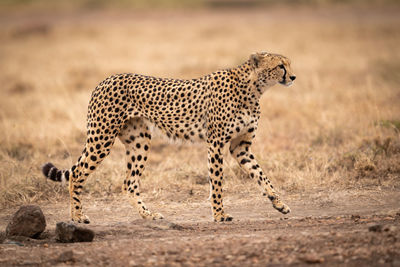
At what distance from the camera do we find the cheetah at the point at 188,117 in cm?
551

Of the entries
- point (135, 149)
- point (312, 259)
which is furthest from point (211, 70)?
Answer: point (312, 259)

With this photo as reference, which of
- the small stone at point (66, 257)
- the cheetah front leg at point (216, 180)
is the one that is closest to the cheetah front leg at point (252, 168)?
the cheetah front leg at point (216, 180)

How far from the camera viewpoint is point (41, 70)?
15078mm

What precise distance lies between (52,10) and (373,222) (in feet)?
102

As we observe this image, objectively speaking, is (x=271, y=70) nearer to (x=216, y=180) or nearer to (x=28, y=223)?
(x=216, y=180)

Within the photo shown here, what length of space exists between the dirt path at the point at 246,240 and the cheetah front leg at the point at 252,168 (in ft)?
0.48

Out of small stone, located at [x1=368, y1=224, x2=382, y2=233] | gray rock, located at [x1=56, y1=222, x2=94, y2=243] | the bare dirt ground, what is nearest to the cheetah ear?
the bare dirt ground

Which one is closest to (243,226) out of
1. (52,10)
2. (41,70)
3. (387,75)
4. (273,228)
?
(273,228)

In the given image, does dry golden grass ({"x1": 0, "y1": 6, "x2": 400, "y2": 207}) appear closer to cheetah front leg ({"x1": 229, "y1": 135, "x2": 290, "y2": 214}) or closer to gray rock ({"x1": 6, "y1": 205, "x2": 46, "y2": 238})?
cheetah front leg ({"x1": 229, "y1": 135, "x2": 290, "y2": 214})

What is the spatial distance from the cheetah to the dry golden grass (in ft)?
2.57

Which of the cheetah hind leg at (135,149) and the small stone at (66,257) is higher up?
the cheetah hind leg at (135,149)

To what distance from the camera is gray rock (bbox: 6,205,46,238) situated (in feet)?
15.7

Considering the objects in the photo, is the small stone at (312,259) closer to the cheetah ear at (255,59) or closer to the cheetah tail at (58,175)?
the cheetah ear at (255,59)

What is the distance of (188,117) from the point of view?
5.71 metres
